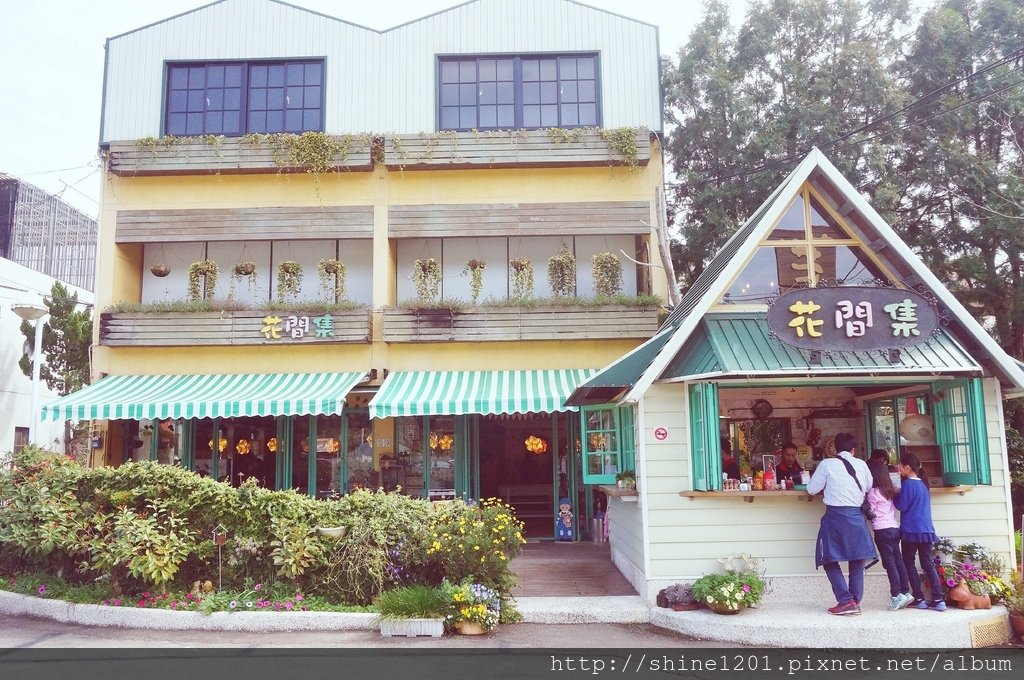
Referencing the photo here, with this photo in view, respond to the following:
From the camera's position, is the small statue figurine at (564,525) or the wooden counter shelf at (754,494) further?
the small statue figurine at (564,525)

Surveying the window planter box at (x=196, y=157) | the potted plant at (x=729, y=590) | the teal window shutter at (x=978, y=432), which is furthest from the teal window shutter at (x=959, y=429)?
the window planter box at (x=196, y=157)

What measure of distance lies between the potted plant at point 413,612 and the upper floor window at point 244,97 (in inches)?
431

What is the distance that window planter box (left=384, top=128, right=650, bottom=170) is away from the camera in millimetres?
15555

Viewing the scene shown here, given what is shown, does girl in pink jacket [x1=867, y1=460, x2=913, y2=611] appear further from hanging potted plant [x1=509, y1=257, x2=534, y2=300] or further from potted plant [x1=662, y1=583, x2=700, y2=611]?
hanging potted plant [x1=509, y1=257, x2=534, y2=300]

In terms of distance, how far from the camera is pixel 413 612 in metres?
8.50

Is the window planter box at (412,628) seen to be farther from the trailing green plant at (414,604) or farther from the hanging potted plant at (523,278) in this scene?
the hanging potted plant at (523,278)

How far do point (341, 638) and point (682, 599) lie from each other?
12.4ft

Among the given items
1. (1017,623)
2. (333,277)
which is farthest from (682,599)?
(333,277)

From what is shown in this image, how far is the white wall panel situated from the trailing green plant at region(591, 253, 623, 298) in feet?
9.54

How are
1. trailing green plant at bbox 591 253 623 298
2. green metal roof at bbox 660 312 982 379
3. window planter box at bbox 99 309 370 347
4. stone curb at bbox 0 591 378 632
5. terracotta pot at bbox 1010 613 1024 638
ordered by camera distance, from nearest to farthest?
terracotta pot at bbox 1010 613 1024 638, stone curb at bbox 0 591 378 632, green metal roof at bbox 660 312 982 379, window planter box at bbox 99 309 370 347, trailing green plant at bbox 591 253 623 298

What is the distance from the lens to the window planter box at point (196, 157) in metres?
15.6

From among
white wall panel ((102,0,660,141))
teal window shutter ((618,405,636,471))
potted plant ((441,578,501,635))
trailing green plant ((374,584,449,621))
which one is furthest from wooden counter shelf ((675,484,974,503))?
white wall panel ((102,0,660,141))

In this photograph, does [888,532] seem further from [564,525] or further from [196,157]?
[196,157]

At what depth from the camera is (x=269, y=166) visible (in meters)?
15.6
